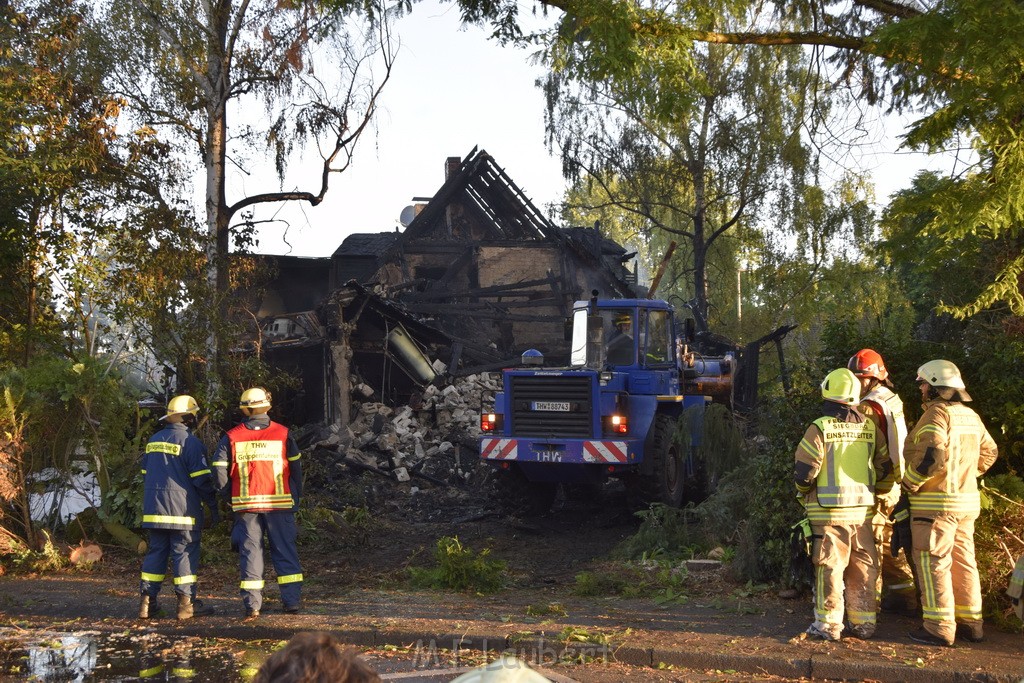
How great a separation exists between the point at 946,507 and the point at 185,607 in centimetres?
558

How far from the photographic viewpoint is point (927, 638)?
6.66 m

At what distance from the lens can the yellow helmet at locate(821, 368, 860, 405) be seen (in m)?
6.84

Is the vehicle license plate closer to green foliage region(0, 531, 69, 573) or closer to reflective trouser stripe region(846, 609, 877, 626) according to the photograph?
green foliage region(0, 531, 69, 573)

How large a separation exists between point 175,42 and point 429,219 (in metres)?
13.3

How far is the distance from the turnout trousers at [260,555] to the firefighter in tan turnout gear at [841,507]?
3878 mm

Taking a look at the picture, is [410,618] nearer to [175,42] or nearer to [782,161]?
[175,42]

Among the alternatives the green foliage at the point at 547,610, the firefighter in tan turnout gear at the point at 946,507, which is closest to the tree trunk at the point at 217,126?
the green foliage at the point at 547,610

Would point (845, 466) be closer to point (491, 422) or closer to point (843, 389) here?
point (843, 389)

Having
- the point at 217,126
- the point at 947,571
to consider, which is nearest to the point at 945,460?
the point at 947,571

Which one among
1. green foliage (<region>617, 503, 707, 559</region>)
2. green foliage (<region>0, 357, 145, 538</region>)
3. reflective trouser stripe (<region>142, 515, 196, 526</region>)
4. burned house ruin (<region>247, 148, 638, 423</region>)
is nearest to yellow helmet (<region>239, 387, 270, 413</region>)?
reflective trouser stripe (<region>142, 515, 196, 526</region>)

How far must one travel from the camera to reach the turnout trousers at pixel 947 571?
6582mm

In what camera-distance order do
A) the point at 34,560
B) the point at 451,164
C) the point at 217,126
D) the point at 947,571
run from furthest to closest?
the point at 451,164
the point at 217,126
the point at 34,560
the point at 947,571

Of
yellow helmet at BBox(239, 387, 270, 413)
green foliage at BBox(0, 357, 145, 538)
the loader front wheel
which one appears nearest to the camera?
yellow helmet at BBox(239, 387, 270, 413)

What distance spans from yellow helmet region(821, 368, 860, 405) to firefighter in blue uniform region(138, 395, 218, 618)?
4.86 meters
